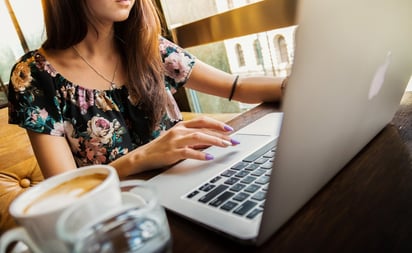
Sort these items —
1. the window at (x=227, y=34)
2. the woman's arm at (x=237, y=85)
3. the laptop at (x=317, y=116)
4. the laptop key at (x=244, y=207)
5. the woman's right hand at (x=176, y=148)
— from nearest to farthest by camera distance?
the laptop at (x=317, y=116), the laptop key at (x=244, y=207), the woman's right hand at (x=176, y=148), the woman's arm at (x=237, y=85), the window at (x=227, y=34)

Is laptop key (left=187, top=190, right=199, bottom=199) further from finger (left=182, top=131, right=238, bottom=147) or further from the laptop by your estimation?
finger (left=182, top=131, right=238, bottom=147)

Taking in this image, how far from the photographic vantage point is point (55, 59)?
89 centimetres

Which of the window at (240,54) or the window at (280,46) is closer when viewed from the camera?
the window at (280,46)

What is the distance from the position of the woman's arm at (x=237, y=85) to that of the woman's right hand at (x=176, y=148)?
0.29 meters

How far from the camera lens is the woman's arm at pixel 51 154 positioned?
75 cm

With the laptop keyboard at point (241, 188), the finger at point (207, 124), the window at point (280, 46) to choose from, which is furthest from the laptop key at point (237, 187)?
the window at point (280, 46)

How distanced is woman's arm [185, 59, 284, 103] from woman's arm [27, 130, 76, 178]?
51cm

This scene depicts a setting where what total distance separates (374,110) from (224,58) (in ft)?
5.20

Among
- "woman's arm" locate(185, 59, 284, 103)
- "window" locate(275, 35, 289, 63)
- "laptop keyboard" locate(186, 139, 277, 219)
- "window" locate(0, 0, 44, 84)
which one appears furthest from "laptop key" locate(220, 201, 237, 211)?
"window" locate(0, 0, 44, 84)

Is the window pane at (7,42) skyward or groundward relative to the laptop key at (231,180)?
skyward

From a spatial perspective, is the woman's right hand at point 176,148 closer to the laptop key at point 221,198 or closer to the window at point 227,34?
the laptop key at point 221,198

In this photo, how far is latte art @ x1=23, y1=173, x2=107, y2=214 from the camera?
279mm

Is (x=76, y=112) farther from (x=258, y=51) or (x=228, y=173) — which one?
(x=258, y=51)

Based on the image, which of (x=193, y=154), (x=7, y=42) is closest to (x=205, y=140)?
(x=193, y=154)
